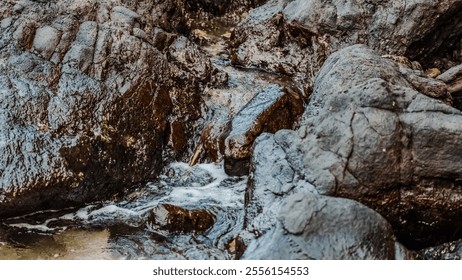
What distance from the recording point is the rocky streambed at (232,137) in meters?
5.12

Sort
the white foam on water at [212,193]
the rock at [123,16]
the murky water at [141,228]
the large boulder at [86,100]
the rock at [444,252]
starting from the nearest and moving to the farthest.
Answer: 1. the rock at [444,252]
2. the murky water at [141,228]
3. the large boulder at [86,100]
4. the white foam on water at [212,193]
5. the rock at [123,16]

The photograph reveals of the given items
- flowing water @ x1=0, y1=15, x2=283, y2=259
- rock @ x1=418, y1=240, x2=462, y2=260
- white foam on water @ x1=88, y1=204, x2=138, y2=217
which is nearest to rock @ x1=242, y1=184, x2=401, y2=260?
rock @ x1=418, y1=240, x2=462, y2=260

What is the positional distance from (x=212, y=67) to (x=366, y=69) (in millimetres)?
2901

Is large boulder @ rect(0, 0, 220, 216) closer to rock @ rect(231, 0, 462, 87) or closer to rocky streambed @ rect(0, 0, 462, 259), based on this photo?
rocky streambed @ rect(0, 0, 462, 259)

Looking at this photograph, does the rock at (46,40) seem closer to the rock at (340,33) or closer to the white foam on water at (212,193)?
the white foam on water at (212,193)

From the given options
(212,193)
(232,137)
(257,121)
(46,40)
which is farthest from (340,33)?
(46,40)

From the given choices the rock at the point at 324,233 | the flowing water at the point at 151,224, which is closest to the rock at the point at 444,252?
the rock at the point at 324,233

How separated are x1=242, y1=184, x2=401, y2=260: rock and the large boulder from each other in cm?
263

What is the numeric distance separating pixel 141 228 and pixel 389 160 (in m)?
2.66

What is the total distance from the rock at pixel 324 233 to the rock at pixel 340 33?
15.2ft

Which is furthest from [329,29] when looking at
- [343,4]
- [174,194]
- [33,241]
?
[33,241]

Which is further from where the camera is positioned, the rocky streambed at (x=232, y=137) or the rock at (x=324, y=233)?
the rocky streambed at (x=232, y=137)

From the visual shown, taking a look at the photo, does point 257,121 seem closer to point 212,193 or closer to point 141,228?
point 212,193

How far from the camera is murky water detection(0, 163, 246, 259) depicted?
5562 mm
